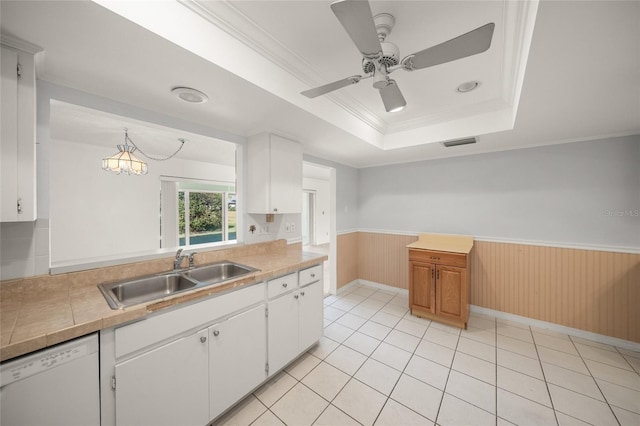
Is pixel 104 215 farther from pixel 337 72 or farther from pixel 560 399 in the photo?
pixel 560 399

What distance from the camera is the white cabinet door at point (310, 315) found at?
6.98ft

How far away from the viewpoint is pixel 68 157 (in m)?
3.59

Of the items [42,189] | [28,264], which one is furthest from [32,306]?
[42,189]

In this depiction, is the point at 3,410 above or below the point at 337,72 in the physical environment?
below

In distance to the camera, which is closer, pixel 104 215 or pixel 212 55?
pixel 212 55

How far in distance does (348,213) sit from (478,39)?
312cm

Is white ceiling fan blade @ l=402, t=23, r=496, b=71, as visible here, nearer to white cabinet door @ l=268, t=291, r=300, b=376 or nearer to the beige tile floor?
white cabinet door @ l=268, t=291, r=300, b=376

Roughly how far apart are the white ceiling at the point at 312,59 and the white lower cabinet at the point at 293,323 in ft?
5.14

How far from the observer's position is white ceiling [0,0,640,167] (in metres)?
1.02

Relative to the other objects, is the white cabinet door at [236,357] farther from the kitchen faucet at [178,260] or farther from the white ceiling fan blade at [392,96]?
the white ceiling fan blade at [392,96]

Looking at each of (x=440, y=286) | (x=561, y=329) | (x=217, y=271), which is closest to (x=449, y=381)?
(x=440, y=286)

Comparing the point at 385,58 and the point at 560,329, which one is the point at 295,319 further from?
the point at 560,329

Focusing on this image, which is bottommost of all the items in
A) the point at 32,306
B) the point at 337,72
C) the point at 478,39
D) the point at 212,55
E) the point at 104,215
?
the point at 32,306

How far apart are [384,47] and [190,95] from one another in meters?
1.29
